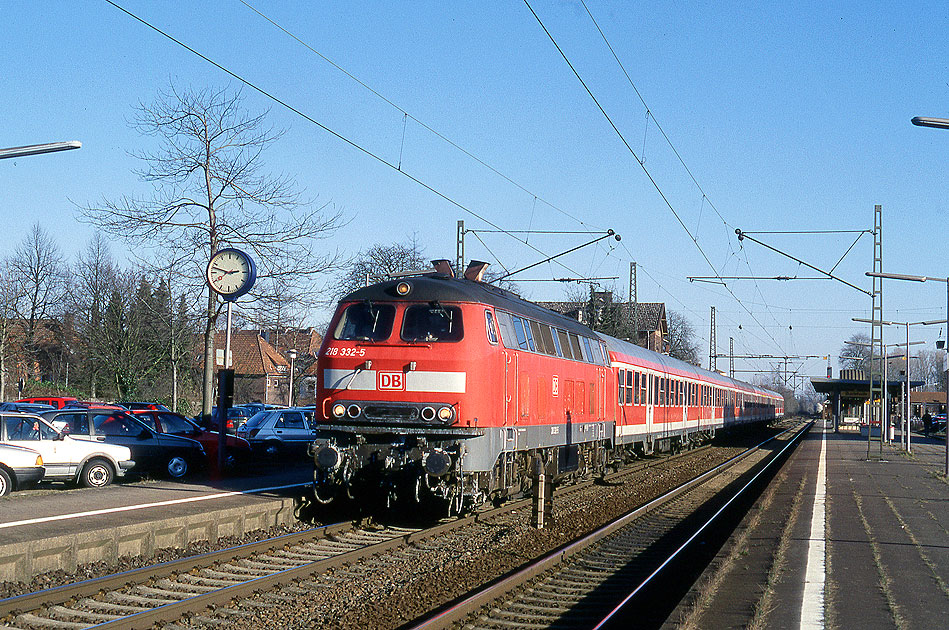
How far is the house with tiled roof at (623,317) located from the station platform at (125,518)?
82.1 feet

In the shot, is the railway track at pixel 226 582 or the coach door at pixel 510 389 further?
the coach door at pixel 510 389

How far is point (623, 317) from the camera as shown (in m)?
68.2

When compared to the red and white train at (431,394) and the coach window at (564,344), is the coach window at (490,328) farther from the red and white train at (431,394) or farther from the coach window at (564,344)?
the coach window at (564,344)

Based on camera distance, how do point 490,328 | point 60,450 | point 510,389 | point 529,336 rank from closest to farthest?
point 490,328, point 510,389, point 529,336, point 60,450

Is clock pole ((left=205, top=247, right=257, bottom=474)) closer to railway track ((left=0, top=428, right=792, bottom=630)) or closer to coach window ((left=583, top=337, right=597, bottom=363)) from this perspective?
railway track ((left=0, top=428, right=792, bottom=630))

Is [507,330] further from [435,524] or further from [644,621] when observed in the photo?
[644,621]

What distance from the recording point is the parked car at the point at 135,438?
1800 centimetres

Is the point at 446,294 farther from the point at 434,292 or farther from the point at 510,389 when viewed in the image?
the point at 510,389

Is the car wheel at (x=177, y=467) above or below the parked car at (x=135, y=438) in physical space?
below

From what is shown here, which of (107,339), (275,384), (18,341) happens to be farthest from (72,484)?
(275,384)

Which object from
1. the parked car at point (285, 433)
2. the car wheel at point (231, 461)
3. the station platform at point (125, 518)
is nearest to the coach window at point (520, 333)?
the station platform at point (125, 518)

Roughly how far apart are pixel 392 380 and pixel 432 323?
1.00 metres

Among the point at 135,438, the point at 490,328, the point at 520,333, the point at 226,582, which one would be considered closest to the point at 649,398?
the point at 520,333

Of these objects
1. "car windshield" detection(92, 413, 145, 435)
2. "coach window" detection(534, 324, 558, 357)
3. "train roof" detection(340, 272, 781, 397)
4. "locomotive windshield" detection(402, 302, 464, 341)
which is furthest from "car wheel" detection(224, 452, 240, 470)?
"locomotive windshield" detection(402, 302, 464, 341)
